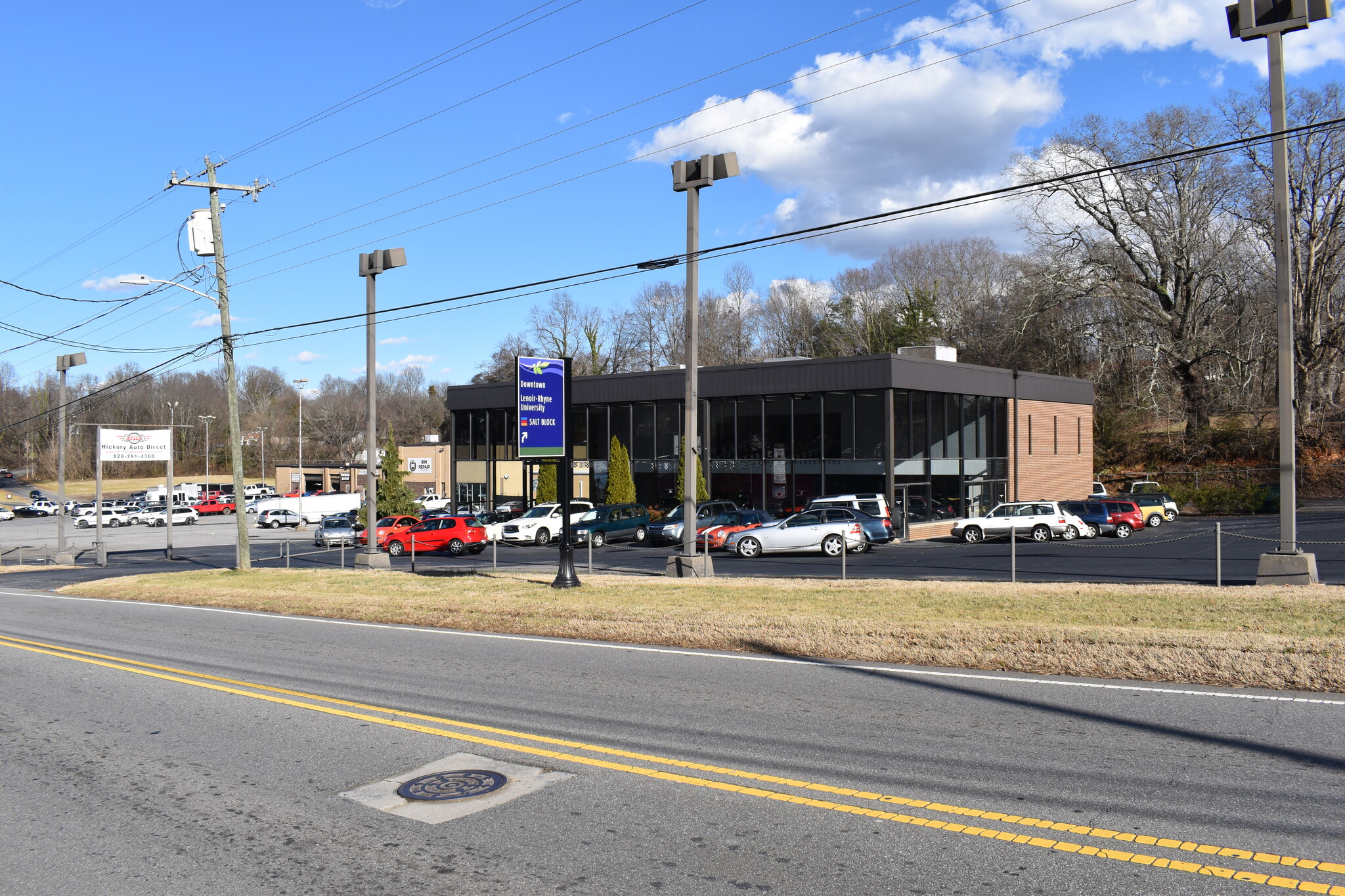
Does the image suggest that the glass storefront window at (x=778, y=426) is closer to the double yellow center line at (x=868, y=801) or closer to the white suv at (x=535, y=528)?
the white suv at (x=535, y=528)

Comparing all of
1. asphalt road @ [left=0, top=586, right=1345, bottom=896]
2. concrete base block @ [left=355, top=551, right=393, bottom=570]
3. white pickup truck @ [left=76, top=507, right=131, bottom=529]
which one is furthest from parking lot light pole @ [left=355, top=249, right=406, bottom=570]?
white pickup truck @ [left=76, top=507, right=131, bottom=529]

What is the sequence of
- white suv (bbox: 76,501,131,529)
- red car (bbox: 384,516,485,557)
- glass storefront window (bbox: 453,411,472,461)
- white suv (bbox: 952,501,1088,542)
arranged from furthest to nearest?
white suv (bbox: 76,501,131,529) < glass storefront window (bbox: 453,411,472,461) < red car (bbox: 384,516,485,557) < white suv (bbox: 952,501,1088,542)

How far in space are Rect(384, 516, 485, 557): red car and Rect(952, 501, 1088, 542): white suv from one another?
18509 mm

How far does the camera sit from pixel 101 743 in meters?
8.45

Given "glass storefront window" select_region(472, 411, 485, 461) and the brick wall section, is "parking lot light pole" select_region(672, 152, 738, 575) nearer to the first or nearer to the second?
the brick wall section

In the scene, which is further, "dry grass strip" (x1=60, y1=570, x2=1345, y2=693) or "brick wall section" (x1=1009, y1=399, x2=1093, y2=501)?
"brick wall section" (x1=1009, y1=399, x2=1093, y2=501)

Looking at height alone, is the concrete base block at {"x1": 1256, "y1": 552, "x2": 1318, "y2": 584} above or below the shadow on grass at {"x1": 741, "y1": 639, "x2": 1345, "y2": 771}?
above

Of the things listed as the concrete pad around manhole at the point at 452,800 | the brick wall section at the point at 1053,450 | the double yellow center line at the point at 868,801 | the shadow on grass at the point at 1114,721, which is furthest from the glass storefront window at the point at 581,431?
the concrete pad around manhole at the point at 452,800

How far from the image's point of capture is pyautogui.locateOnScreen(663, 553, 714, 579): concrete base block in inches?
858

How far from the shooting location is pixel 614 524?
38.5m

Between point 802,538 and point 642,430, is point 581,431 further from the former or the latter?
point 802,538

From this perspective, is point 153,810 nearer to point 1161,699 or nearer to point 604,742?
point 604,742

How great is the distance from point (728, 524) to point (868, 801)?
27448 mm

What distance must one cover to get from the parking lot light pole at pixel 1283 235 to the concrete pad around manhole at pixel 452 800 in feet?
46.3
